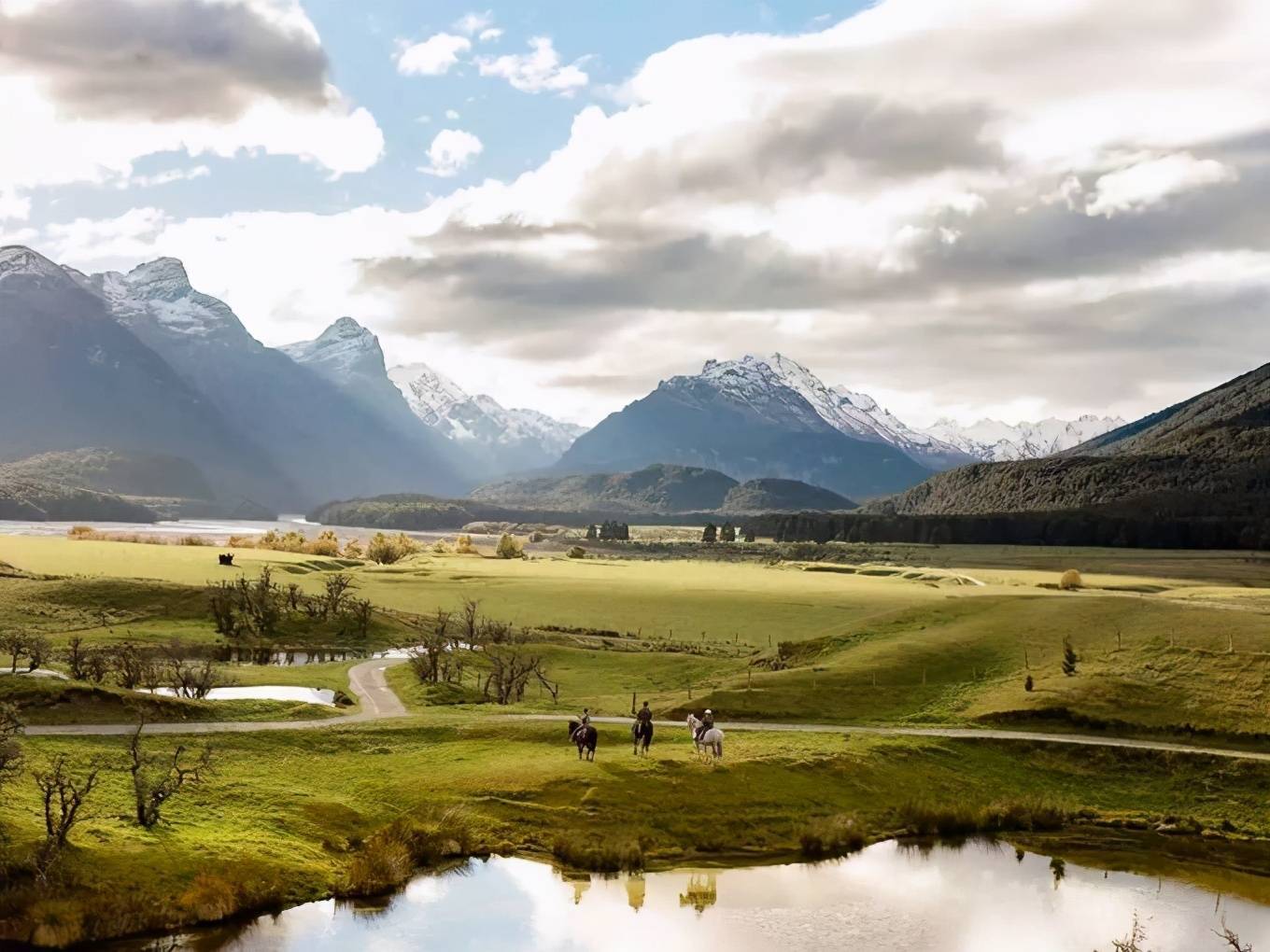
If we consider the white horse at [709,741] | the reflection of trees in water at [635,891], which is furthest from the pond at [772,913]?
the white horse at [709,741]

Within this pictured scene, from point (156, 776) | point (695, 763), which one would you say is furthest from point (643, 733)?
point (156, 776)

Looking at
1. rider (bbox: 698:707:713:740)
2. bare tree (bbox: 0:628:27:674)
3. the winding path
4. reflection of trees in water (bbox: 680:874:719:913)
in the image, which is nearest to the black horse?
rider (bbox: 698:707:713:740)

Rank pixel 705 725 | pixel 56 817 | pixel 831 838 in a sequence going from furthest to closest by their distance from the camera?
pixel 705 725
pixel 831 838
pixel 56 817

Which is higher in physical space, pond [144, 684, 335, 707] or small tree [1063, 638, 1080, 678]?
small tree [1063, 638, 1080, 678]

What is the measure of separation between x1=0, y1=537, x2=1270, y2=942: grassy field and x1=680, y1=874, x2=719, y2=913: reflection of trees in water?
245 cm

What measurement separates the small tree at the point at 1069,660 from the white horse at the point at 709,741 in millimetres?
29648

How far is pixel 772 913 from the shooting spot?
3872 cm

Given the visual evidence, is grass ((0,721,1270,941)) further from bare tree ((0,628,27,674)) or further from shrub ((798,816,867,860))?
bare tree ((0,628,27,674))

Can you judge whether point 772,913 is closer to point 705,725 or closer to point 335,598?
point 705,725

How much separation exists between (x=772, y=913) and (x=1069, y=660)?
4096 centimetres

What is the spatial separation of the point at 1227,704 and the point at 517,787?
42.1 meters

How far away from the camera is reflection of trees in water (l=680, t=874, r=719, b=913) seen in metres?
39.7

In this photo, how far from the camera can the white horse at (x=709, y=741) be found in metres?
51.8

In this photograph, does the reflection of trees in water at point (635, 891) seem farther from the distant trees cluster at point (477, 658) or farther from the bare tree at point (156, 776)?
the distant trees cluster at point (477, 658)
